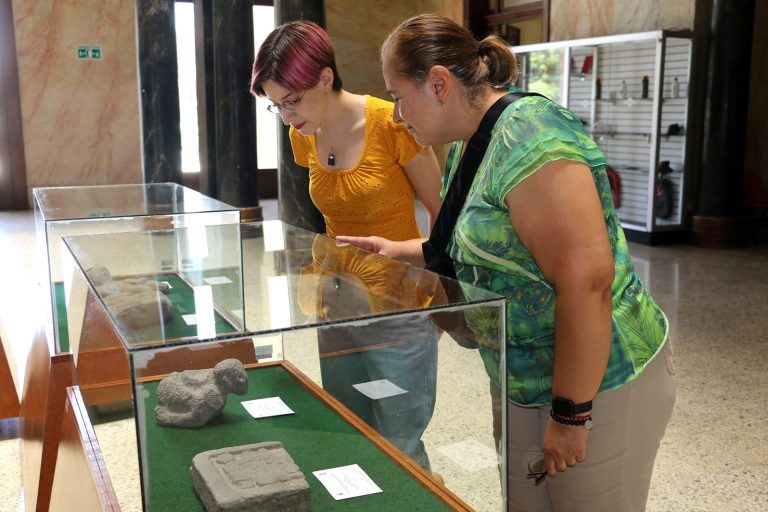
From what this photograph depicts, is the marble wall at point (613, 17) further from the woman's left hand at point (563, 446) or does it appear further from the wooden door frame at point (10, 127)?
the woman's left hand at point (563, 446)

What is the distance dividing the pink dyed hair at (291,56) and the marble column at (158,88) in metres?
6.19

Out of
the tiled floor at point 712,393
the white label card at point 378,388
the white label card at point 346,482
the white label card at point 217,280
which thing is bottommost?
the tiled floor at point 712,393

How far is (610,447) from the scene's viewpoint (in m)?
1.56

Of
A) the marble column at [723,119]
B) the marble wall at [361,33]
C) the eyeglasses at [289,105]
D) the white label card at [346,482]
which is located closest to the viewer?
the white label card at [346,482]

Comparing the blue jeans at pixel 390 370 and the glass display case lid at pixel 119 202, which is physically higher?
the glass display case lid at pixel 119 202

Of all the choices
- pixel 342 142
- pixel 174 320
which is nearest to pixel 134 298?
pixel 174 320

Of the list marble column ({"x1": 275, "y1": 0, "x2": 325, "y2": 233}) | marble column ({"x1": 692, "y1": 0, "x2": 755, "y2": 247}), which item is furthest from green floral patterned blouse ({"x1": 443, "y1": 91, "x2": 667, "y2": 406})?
marble column ({"x1": 692, "y1": 0, "x2": 755, "y2": 247})

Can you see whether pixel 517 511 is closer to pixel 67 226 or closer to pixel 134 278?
pixel 134 278

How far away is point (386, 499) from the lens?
1358 millimetres

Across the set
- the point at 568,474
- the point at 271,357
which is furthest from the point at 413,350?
the point at 568,474

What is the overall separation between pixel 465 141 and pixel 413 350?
1.65 feet

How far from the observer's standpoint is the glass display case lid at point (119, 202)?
324 cm

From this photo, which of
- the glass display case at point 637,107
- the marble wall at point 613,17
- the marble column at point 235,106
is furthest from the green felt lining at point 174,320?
the marble wall at point 613,17

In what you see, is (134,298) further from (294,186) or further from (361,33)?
(361,33)
